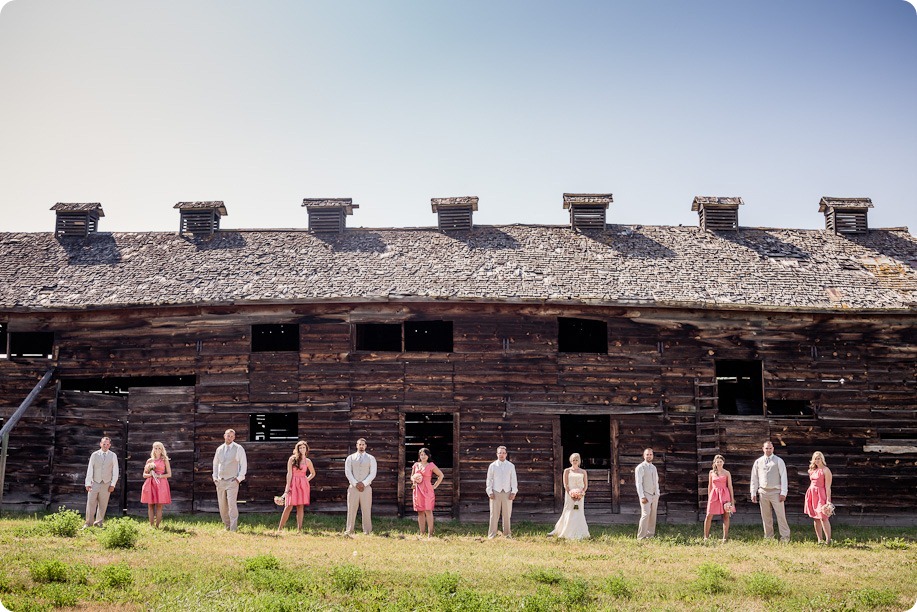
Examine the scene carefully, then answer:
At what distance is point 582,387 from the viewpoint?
1947 cm

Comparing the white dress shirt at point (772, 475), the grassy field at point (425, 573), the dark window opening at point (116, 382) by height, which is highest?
the dark window opening at point (116, 382)

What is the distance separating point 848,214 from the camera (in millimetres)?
24391

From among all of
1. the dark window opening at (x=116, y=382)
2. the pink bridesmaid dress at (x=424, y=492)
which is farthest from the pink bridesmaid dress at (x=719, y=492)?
the dark window opening at (x=116, y=382)

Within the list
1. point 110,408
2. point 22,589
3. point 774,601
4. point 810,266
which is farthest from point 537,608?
point 810,266

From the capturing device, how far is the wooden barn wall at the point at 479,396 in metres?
19.2

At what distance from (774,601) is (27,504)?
1565 centimetres

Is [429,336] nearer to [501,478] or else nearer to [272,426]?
[272,426]

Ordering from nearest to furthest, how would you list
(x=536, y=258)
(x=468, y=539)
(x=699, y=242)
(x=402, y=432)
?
(x=468, y=539) < (x=402, y=432) < (x=536, y=258) < (x=699, y=242)

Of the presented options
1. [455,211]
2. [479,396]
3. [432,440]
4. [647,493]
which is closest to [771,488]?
[647,493]

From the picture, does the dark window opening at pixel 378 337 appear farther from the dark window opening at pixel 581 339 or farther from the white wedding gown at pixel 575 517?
the white wedding gown at pixel 575 517

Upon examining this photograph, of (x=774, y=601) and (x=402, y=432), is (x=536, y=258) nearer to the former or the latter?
(x=402, y=432)

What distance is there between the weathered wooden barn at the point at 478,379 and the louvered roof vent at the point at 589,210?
11.4ft

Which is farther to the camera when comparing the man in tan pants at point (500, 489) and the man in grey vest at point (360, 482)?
the man in tan pants at point (500, 489)

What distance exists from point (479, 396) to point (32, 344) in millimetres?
11948
